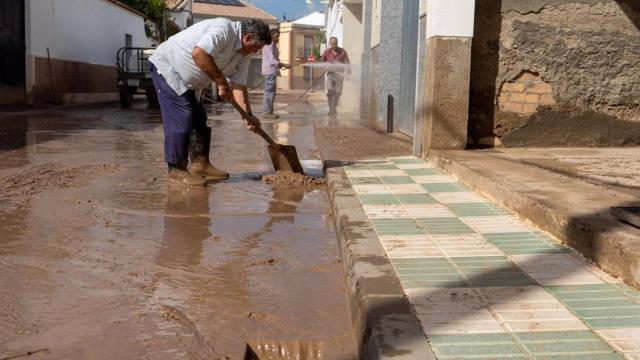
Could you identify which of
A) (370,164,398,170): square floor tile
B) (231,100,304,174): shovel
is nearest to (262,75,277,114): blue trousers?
(370,164,398,170): square floor tile

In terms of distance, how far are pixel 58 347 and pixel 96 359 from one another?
184 millimetres

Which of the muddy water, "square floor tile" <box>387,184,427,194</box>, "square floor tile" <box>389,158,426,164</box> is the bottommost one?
the muddy water

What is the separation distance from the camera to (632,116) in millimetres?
6895

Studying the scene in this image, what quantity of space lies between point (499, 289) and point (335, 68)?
41.3ft

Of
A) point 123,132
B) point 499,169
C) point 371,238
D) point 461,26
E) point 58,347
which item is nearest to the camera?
point 58,347

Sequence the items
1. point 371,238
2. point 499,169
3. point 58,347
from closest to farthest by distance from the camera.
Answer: point 58,347 < point 371,238 < point 499,169

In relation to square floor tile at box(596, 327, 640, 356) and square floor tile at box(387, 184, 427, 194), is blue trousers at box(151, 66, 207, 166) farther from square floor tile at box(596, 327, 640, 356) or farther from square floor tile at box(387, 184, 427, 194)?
square floor tile at box(596, 327, 640, 356)

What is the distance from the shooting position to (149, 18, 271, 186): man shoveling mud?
5711mm

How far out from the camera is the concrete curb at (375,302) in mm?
2338

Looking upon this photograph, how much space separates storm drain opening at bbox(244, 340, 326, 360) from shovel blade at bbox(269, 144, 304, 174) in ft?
12.2

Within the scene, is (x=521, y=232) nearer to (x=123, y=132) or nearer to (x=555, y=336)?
(x=555, y=336)

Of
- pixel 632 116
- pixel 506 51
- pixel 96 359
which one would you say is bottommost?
pixel 96 359

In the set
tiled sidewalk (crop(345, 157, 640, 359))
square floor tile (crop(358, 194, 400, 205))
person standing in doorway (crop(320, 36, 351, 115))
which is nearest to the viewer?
tiled sidewalk (crop(345, 157, 640, 359))

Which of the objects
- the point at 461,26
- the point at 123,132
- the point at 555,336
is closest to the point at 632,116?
the point at 461,26
